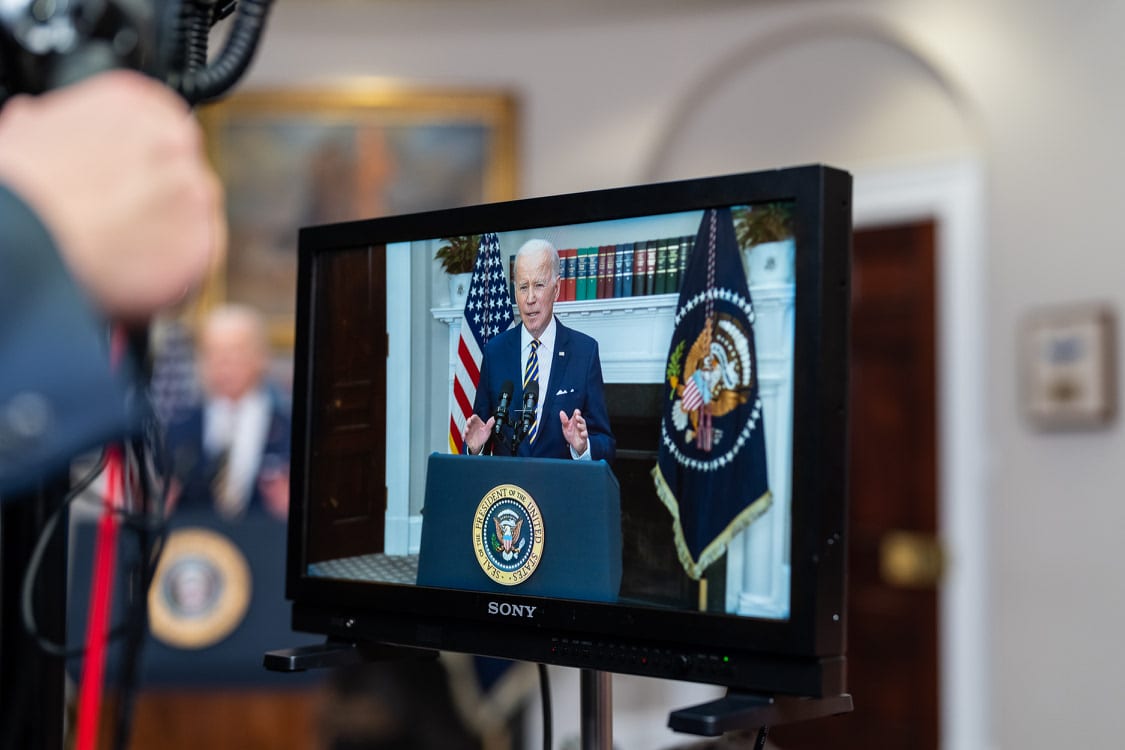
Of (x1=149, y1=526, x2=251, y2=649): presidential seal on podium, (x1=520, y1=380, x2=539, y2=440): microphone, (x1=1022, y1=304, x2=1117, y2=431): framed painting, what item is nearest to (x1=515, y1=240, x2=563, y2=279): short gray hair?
(x1=520, y1=380, x2=539, y2=440): microphone

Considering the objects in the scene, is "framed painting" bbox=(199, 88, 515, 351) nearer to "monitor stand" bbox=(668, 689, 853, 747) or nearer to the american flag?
the american flag

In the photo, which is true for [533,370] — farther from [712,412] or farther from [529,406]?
[712,412]

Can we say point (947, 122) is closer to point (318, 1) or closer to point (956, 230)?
point (956, 230)

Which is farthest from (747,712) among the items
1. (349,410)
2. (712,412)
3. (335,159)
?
(335,159)

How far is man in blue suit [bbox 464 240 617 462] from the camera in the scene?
1.21 m

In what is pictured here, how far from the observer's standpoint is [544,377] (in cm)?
124

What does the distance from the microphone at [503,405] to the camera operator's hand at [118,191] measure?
57 cm

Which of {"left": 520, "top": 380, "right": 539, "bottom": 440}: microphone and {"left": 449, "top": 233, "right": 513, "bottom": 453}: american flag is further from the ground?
{"left": 449, "top": 233, "right": 513, "bottom": 453}: american flag

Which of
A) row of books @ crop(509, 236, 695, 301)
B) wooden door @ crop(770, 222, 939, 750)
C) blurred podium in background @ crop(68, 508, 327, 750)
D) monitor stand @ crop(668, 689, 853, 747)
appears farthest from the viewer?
wooden door @ crop(770, 222, 939, 750)

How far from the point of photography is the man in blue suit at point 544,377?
121 cm

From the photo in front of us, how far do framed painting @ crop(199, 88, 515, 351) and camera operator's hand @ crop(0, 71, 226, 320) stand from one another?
5.27 metres

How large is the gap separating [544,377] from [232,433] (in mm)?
3684

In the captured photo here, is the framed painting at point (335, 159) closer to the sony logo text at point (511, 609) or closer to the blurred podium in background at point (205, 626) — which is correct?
the blurred podium in background at point (205, 626)

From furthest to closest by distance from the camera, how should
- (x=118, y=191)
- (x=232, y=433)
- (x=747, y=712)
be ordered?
(x=232, y=433) < (x=747, y=712) < (x=118, y=191)
